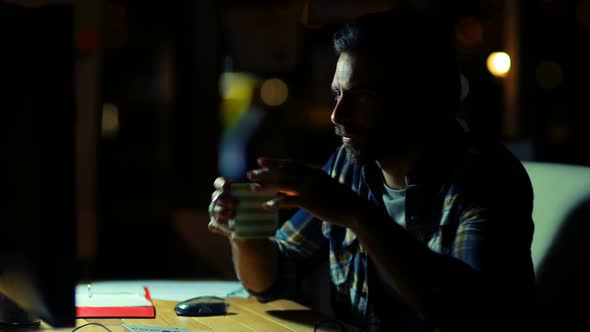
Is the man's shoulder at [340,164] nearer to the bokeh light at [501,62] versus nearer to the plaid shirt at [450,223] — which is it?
the plaid shirt at [450,223]

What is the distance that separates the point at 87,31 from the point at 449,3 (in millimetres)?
2254

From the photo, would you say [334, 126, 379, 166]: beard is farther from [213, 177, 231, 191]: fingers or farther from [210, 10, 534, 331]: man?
[213, 177, 231, 191]: fingers

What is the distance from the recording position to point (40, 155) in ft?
3.27

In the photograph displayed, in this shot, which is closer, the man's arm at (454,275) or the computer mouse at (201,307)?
the man's arm at (454,275)

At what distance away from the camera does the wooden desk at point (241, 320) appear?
4.55ft

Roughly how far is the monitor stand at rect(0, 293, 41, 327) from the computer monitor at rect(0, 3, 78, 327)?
23 centimetres

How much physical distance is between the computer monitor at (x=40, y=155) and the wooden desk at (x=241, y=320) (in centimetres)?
29

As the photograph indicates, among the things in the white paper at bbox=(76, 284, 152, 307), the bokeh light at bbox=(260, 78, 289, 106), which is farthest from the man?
the bokeh light at bbox=(260, 78, 289, 106)

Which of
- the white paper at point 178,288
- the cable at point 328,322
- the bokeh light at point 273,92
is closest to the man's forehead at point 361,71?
the cable at point 328,322

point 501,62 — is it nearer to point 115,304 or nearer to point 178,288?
point 178,288

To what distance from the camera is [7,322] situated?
1.32 m

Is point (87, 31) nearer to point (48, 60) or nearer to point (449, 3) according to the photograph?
point (449, 3)

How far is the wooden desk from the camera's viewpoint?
4.55ft

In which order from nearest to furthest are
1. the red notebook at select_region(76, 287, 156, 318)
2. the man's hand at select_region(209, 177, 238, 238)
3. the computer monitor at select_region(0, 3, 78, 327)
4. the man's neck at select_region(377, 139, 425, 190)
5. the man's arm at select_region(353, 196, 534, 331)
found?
the computer monitor at select_region(0, 3, 78, 327), the man's arm at select_region(353, 196, 534, 331), the man's hand at select_region(209, 177, 238, 238), the red notebook at select_region(76, 287, 156, 318), the man's neck at select_region(377, 139, 425, 190)
